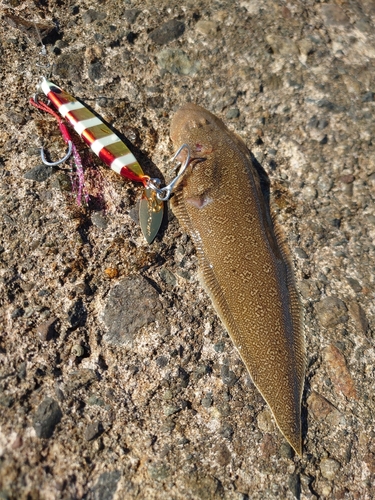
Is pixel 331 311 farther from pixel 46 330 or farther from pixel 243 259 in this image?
pixel 46 330

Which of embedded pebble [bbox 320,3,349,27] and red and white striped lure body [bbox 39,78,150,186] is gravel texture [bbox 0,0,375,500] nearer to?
embedded pebble [bbox 320,3,349,27]

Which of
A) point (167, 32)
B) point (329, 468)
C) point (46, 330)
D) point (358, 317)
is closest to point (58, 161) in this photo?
point (46, 330)

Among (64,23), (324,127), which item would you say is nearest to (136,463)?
(324,127)

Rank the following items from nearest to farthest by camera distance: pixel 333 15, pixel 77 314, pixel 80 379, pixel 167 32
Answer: pixel 80 379 < pixel 77 314 < pixel 167 32 < pixel 333 15

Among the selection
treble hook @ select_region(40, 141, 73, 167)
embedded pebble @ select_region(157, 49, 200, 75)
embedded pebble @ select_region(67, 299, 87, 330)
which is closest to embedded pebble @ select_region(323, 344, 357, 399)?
embedded pebble @ select_region(67, 299, 87, 330)

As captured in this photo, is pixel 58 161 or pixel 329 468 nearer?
pixel 329 468
